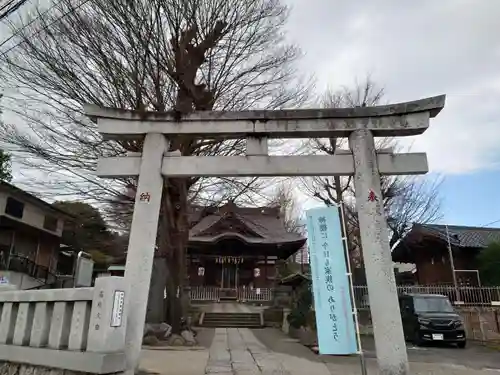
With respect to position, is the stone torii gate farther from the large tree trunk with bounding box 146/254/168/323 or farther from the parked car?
the parked car

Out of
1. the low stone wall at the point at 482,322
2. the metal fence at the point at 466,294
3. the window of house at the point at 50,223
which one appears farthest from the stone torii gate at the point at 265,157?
the window of house at the point at 50,223

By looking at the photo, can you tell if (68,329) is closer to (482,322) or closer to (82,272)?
(82,272)

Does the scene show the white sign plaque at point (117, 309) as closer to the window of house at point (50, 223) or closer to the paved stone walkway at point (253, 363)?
the paved stone walkway at point (253, 363)

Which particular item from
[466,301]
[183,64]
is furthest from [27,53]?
[466,301]

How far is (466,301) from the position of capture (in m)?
15.6

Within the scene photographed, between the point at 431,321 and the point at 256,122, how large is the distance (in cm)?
973

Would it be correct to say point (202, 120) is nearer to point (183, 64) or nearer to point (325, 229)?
point (325, 229)

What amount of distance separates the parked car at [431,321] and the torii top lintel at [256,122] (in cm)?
834

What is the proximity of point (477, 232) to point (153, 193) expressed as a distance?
23.5 meters

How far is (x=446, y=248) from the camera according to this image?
21891 mm

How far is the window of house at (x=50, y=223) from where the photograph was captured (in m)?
20.8

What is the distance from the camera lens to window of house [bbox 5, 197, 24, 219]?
17.8 metres

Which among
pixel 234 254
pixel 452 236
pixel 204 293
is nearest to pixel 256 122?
pixel 452 236

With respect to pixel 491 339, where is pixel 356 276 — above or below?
above
